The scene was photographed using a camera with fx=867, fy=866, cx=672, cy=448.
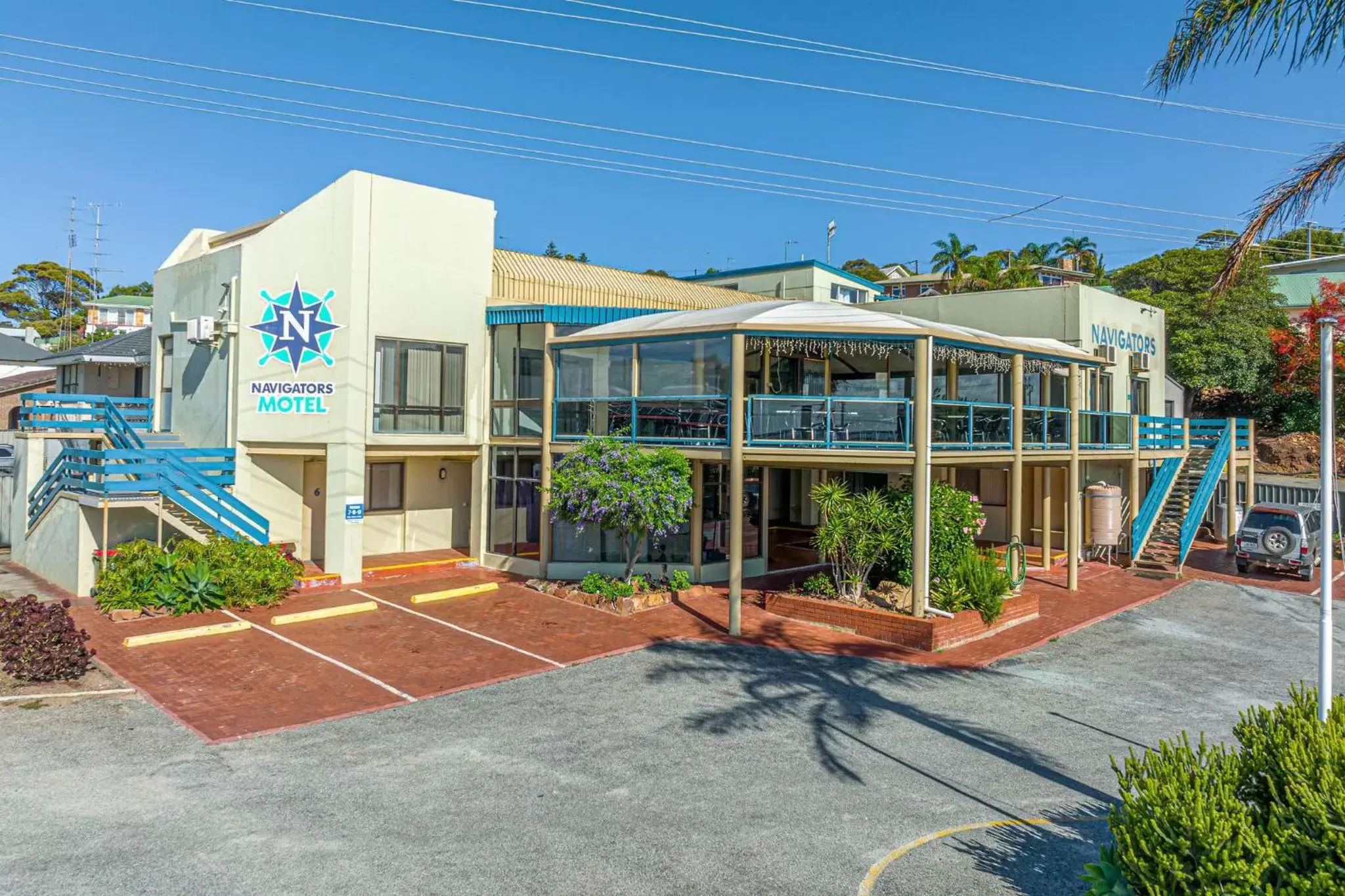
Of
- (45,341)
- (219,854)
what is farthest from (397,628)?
(45,341)

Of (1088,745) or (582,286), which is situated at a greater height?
(582,286)

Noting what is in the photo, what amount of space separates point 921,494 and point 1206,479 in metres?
12.7

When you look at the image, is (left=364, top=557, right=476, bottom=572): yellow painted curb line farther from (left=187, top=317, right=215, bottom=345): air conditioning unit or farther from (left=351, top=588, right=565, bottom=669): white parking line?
(left=187, top=317, right=215, bottom=345): air conditioning unit

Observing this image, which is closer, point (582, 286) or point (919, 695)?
point (919, 695)

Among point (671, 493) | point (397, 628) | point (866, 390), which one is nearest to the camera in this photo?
point (397, 628)

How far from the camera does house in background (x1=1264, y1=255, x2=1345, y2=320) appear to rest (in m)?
44.8

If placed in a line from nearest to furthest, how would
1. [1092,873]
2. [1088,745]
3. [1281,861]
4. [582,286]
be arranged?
[1281,861] < [1092,873] < [1088,745] < [582,286]

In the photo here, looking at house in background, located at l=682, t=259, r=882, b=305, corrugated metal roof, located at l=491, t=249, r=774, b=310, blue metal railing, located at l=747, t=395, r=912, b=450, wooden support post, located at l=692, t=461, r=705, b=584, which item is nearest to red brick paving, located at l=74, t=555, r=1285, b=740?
wooden support post, located at l=692, t=461, r=705, b=584

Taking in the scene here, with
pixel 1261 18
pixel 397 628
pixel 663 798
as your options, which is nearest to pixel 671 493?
pixel 397 628

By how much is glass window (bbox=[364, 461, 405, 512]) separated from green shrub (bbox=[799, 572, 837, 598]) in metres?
10.2

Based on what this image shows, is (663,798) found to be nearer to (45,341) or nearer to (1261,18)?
(1261,18)

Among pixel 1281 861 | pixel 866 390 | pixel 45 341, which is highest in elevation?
pixel 45 341

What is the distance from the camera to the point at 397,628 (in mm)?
14320

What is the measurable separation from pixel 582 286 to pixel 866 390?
7893mm
